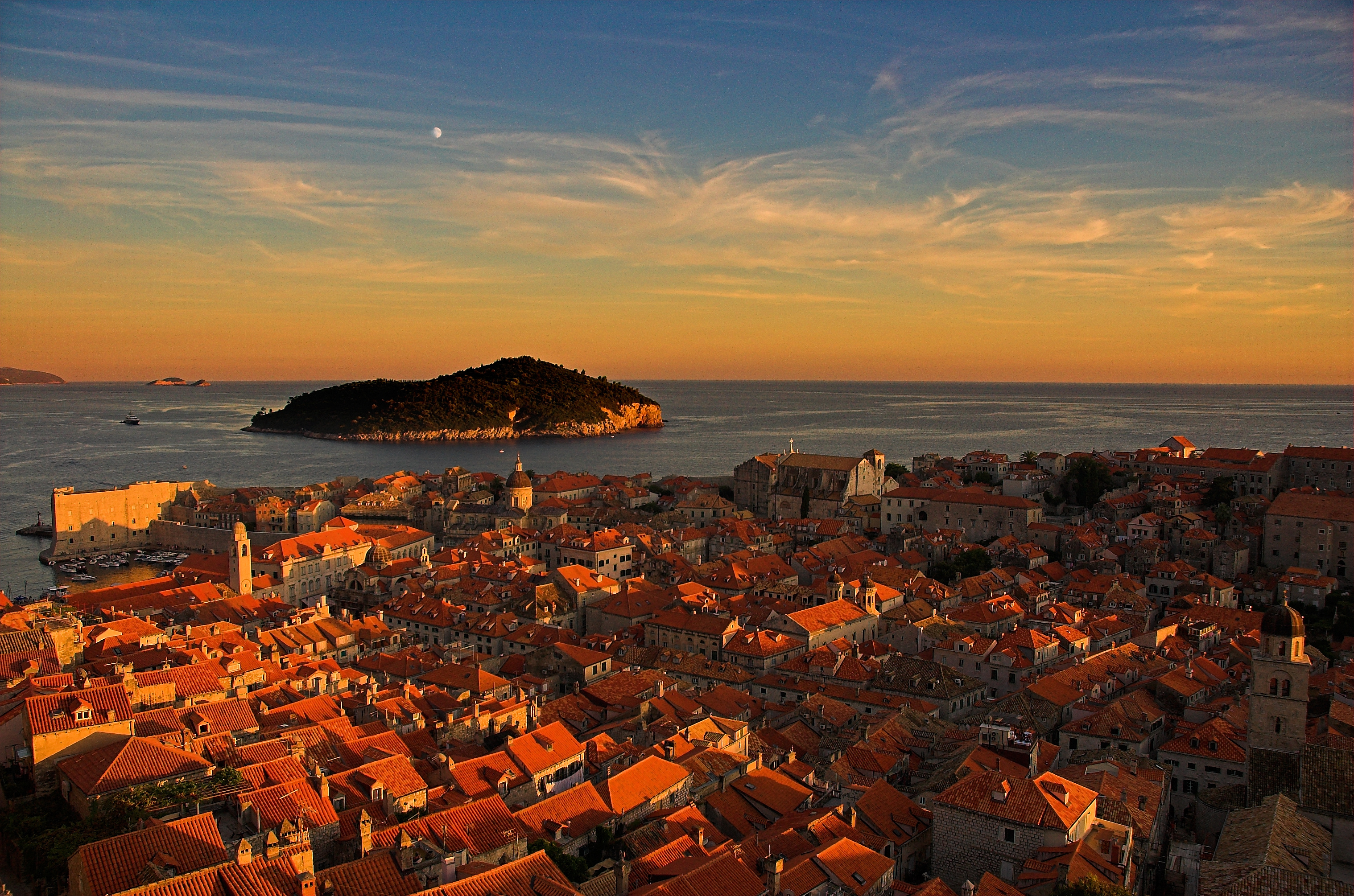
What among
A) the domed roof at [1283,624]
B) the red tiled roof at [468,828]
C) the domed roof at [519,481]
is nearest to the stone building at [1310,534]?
the domed roof at [1283,624]

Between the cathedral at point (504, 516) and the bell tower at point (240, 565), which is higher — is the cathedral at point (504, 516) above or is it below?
below

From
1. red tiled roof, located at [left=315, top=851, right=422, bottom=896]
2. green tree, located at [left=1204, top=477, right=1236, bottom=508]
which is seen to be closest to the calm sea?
green tree, located at [left=1204, top=477, right=1236, bottom=508]

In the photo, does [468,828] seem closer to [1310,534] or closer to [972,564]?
[972,564]

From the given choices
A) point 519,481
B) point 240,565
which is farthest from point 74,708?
point 519,481

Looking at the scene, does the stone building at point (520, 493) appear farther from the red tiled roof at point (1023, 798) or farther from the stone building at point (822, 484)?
the red tiled roof at point (1023, 798)

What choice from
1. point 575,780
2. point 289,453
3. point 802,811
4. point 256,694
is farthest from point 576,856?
point 289,453
